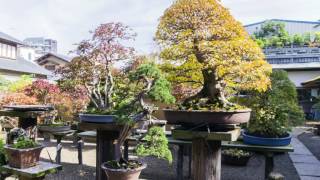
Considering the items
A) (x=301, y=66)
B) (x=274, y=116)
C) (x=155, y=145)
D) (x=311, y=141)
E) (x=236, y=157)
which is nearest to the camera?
(x=155, y=145)

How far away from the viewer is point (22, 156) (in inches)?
138

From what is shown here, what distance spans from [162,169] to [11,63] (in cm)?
1433

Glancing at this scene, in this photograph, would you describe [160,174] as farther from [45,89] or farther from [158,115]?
[158,115]

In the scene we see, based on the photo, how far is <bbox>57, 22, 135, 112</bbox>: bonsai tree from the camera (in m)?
3.97

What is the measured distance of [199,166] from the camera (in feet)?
10.6

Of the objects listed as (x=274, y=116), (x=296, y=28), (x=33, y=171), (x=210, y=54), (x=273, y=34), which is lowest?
(x=33, y=171)

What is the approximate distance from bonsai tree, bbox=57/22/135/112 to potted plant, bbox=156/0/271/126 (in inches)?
32.6

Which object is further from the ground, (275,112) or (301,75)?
(301,75)

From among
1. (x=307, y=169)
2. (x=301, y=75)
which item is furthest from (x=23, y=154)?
(x=301, y=75)

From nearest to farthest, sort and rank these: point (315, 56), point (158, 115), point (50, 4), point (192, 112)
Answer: point (192, 112) → point (50, 4) → point (158, 115) → point (315, 56)

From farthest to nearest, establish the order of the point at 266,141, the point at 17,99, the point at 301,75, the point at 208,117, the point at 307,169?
1. the point at 301,75
2. the point at 17,99
3. the point at 307,169
4. the point at 266,141
5. the point at 208,117

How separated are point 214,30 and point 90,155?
4.91 metres

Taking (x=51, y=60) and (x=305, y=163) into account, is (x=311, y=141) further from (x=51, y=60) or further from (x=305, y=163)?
(x=51, y=60)

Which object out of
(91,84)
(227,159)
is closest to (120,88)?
(91,84)
